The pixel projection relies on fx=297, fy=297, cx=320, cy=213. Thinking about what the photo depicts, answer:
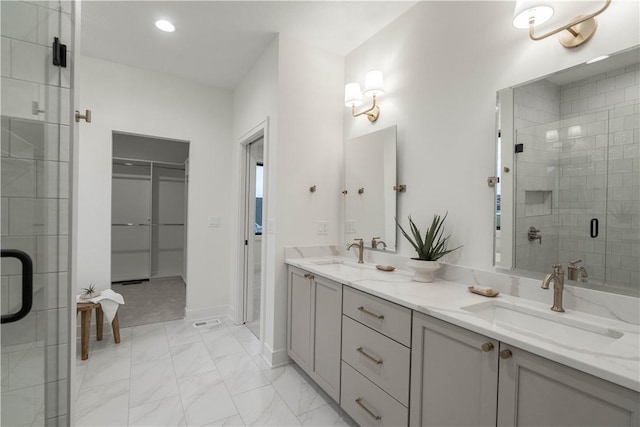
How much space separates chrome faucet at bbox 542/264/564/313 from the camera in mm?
1220

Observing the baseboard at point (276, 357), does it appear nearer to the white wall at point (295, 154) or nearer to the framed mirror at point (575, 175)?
the white wall at point (295, 154)

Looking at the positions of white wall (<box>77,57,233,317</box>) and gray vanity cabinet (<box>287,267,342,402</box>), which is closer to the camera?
gray vanity cabinet (<box>287,267,342,402</box>)

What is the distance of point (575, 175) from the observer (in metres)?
1.26

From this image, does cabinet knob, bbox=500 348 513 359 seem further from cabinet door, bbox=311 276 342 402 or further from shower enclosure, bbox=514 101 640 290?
cabinet door, bbox=311 276 342 402

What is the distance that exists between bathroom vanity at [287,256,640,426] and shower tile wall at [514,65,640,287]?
0.23 meters

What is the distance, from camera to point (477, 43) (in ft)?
5.53

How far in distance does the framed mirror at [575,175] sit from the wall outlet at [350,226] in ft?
3.89

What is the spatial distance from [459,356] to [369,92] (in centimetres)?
185

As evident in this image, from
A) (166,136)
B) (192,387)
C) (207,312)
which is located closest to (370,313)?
(192,387)

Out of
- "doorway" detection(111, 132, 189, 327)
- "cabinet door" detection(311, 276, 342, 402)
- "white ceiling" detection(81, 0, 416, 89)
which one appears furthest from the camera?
"doorway" detection(111, 132, 189, 327)

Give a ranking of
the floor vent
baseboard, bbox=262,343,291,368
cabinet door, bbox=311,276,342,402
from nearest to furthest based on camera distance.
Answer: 1. cabinet door, bbox=311,276,342,402
2. baseboard, bbox=262,343,291,368
3. the floor vent

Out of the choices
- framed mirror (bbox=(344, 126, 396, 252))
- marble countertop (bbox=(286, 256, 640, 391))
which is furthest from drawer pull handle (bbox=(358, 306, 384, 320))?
framed mirror (bbox=(344, 126, 396, 252))

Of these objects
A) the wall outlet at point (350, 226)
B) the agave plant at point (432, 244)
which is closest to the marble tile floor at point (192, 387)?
the agave plant at point (432, 244)

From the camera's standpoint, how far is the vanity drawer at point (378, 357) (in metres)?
1.36
